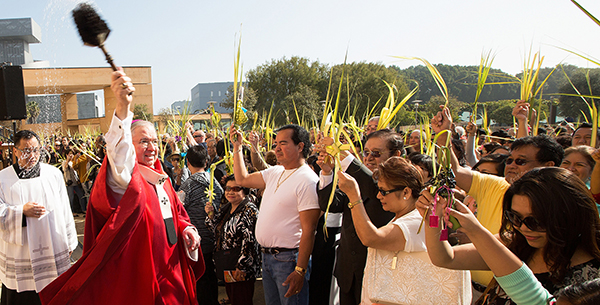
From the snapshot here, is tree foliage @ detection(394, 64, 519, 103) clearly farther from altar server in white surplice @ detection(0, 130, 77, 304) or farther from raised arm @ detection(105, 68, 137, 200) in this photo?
altar server in white surplice @ detection(0, 130, 77, 304)

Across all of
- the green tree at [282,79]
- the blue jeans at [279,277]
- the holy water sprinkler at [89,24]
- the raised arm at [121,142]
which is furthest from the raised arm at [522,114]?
the green tree at [282,79]

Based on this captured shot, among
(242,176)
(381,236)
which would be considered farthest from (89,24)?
(242,176)

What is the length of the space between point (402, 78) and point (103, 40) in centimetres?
4042

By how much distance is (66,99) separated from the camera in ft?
145

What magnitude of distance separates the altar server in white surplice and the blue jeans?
6.61 feet

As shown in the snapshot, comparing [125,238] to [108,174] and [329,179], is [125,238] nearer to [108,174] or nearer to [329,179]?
[108,174]

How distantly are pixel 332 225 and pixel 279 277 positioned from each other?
910 mm

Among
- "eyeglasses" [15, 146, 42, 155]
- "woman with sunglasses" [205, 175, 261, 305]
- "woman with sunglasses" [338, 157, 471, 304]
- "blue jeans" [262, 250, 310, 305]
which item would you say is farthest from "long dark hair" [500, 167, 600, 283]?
"eyeglasses" [15, 146, 42, 155]

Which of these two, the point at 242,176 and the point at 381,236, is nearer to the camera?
the point at 381,236

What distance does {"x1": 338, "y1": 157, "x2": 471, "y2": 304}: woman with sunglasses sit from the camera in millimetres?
2029

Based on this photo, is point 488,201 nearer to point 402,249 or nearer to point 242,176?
point 402,249

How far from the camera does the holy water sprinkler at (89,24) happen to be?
1.80 metres

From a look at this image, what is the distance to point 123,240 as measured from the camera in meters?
2.32

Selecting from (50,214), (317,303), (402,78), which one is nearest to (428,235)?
(317,303)
